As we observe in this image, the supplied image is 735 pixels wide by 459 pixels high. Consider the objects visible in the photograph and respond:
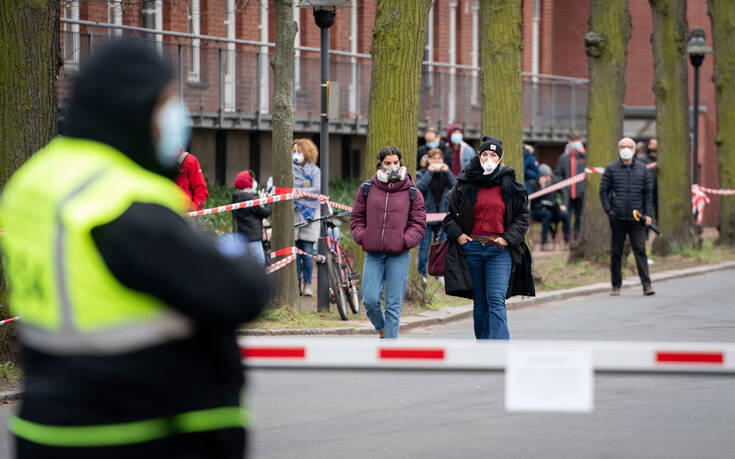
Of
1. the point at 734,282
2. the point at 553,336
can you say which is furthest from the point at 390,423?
the point at 734,282

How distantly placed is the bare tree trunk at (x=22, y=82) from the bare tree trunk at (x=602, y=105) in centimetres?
1207

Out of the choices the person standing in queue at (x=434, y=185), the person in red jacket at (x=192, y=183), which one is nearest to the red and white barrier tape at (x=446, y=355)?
the person in red jacket at (x=192, y=183)

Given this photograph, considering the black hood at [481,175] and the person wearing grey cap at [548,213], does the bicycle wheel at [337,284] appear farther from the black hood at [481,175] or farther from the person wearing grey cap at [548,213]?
the person wearing grey cap at [548,213]

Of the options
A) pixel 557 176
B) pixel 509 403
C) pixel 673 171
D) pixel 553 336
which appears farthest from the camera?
pixel 557 176

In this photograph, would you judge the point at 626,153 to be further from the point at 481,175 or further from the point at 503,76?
the point at 481,175

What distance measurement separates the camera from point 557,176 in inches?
996

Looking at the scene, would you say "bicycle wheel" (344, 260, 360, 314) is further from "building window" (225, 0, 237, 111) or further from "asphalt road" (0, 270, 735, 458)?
"building window" (225, 0, 237, 111)

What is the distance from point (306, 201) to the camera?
15.7 m

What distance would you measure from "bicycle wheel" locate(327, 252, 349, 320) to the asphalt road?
341 centimetres

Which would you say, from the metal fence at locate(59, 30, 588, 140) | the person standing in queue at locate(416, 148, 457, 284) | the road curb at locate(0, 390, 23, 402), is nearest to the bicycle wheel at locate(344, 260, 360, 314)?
the person standing in queue at locate(416, 148, 457, 284)

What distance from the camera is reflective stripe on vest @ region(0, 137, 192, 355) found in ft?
8.79

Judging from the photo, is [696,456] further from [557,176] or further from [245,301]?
[557,176]

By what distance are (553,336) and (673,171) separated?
35.5ft

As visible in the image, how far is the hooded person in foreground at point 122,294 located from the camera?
2670 mm
